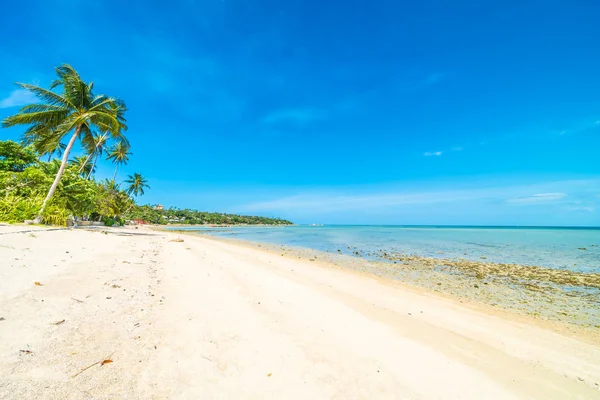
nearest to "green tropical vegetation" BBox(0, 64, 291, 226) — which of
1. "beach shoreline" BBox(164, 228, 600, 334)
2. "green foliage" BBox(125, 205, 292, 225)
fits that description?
"beach shoreline" BBox(164, 228, 600, 334)

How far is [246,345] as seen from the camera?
3.51 m

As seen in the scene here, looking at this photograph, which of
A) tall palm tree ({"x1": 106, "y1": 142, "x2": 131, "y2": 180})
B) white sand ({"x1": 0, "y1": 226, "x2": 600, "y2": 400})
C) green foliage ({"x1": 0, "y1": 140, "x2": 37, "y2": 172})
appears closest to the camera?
white sand ({"x1": 0, "y1": 226, "x2": 600, "y2": 400})

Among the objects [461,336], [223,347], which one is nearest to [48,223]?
[223,347]

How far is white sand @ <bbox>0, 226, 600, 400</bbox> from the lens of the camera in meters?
2.50

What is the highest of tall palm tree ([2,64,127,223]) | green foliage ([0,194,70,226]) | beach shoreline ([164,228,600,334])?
tall palm tree ([2,64,127,223])

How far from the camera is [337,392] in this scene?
108 inches

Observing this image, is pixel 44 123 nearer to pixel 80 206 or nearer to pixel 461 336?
pixel 80 206

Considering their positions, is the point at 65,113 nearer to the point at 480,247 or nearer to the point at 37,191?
the point at 37,191

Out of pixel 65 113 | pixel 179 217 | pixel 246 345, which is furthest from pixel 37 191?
pixel 179 217

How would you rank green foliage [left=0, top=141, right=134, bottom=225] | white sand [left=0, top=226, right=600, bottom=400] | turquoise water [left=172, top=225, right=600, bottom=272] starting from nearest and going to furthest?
1. white sand [left=0, top=226, right=600, bottom=400]
2. green foliage [left=0, top=141, right=134, bottom=225]
3. turquoise water [left=172, top=225, right=600, bottom=272]

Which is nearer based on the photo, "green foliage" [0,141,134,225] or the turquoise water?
"green foliage" [0,141,134,225]

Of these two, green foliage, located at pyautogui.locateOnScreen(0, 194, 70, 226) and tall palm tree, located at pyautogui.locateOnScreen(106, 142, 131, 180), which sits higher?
tall palm tree, located at pyautogui.locateOnScreen(106, 142, 131, 180)

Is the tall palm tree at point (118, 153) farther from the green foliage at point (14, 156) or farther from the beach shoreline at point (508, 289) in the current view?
the beach shoreline at point (508, 289)

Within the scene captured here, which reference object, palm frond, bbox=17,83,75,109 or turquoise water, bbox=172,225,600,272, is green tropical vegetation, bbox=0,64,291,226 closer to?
palm frond, bbox=17,83,75,109
